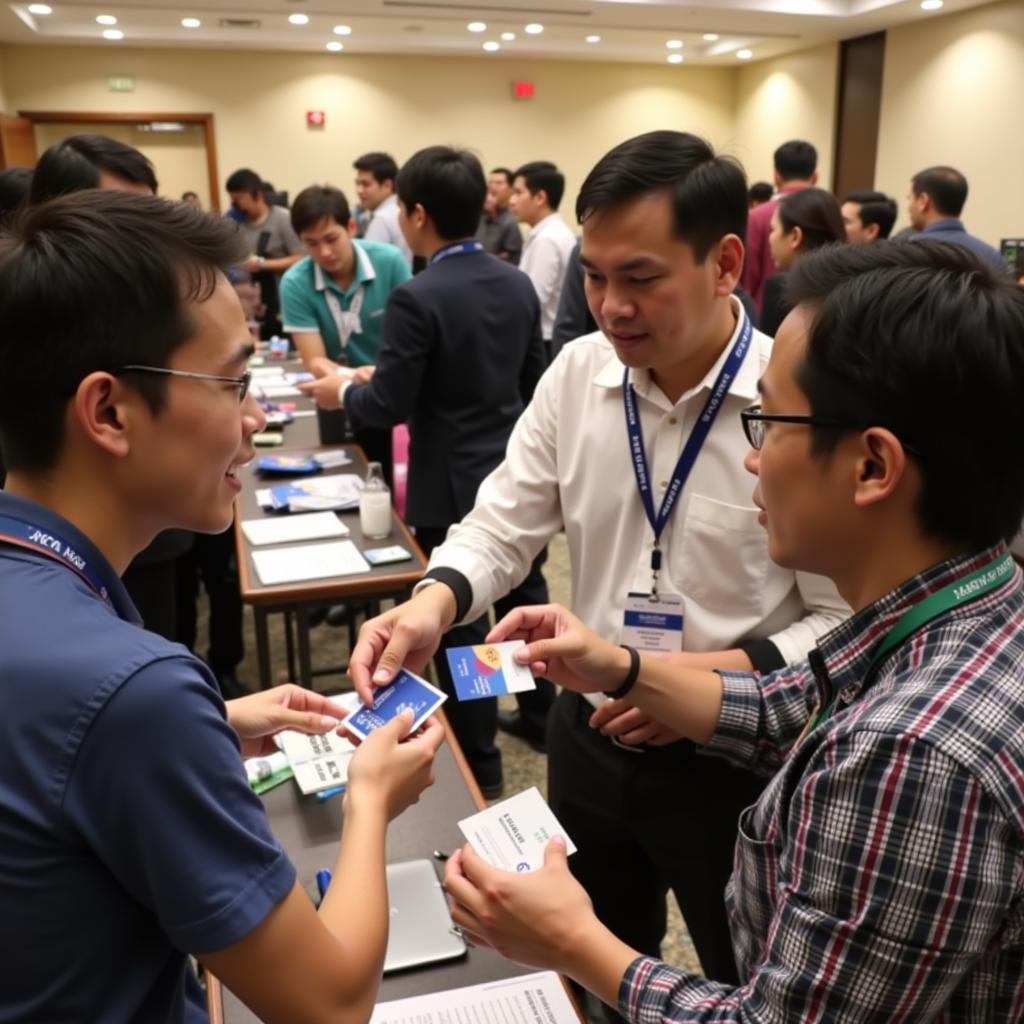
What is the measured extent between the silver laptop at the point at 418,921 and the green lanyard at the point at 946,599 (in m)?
0.72

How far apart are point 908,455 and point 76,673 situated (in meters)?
0.70

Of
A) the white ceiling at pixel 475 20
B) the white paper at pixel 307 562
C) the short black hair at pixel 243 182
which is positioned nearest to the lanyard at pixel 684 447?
the white paper at pixel 307 562

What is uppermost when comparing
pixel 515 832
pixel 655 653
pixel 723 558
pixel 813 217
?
pixel 813 217

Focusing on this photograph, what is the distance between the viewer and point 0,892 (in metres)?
0.73

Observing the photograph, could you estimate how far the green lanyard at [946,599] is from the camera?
81 centimetres

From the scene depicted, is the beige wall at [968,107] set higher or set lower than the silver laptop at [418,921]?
higher

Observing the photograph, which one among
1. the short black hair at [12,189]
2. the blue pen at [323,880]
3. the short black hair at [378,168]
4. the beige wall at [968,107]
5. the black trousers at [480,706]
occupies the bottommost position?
the black trousers at [480,706]

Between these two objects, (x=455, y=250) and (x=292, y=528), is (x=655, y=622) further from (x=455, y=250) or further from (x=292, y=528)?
(x=455, y=250)

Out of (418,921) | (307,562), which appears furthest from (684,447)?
(307,562)

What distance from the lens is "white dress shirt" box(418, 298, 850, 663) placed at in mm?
1427

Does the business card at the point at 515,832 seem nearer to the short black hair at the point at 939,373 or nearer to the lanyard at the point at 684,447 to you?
the lanyard at the point at 684,447

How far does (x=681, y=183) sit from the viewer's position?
4.58ft

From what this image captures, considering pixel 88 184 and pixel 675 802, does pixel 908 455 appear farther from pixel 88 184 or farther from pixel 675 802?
pixel 88 184

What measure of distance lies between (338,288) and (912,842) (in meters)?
3.61
